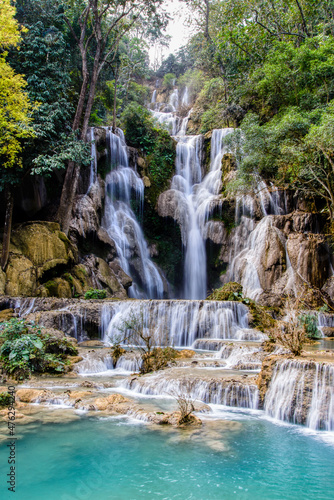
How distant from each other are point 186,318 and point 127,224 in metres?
11.0

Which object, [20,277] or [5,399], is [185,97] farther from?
[5,399]

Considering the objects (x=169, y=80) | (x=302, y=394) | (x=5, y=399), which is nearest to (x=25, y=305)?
(x=5, y=399)

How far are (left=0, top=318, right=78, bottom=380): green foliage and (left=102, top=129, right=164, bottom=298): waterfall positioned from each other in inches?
479

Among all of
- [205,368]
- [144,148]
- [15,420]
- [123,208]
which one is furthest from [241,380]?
[144,148]

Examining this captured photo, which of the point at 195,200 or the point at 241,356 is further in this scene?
the point at 195,200

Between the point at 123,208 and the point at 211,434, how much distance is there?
2029cm

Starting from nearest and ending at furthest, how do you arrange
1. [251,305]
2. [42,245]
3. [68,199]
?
[251,305]
[42,245]
[68,199]

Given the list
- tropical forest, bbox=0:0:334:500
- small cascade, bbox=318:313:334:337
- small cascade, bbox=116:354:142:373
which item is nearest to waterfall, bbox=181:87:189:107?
tropical forest, bbox=0:0:334:500

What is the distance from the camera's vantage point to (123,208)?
24625 mm

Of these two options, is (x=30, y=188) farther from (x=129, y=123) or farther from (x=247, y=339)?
(x=247, y=339)

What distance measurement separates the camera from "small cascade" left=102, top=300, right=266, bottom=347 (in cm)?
1423

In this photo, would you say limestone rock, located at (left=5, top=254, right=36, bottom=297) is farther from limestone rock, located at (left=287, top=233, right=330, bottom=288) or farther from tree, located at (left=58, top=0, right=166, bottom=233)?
limestone rock, located at (left=287, top=233, right=330, bottom=288)

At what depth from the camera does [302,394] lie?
630 cm

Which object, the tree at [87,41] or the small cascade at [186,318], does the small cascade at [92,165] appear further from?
the small cascade at [186,318]
